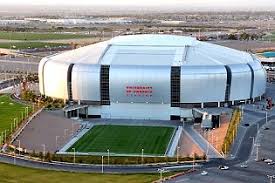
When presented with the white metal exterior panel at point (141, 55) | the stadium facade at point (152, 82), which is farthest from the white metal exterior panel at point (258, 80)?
the white metal exterior panel at point (141, 55)

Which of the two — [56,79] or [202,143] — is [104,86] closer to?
[56,79]

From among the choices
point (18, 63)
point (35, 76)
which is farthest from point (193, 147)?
point (18, 63)

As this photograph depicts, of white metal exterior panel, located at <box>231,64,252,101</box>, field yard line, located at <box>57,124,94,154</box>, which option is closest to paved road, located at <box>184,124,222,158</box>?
white metal exterior panel, located at <box>231,64,252,101</box>

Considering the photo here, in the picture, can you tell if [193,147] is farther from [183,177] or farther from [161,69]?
[161,69]

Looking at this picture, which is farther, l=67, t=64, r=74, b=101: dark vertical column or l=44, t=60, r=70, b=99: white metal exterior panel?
l=44, t=60, r=70, b=99: white metal exterior panel

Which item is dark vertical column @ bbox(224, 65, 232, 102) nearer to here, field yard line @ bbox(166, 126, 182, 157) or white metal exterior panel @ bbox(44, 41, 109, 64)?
field yard line @ bbox(166, 126, 182, 157)

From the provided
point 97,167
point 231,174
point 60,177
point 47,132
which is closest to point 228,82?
point 47,132

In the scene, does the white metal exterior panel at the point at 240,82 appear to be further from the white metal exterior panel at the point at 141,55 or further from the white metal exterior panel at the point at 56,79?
the white metal exterior panel at the point at 56,79
